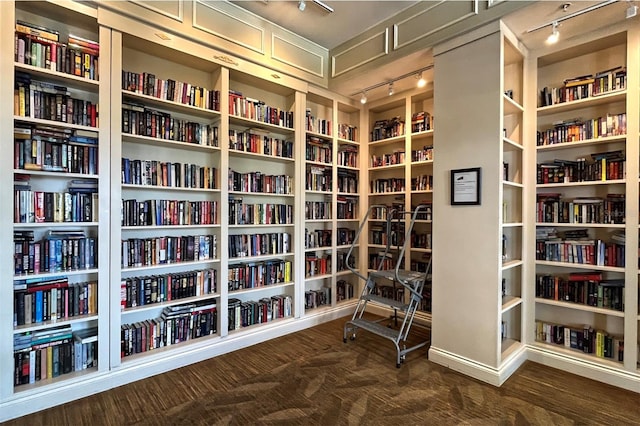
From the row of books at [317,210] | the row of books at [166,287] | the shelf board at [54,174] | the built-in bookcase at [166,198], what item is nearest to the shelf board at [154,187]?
the built-in bookcase at [166,198]

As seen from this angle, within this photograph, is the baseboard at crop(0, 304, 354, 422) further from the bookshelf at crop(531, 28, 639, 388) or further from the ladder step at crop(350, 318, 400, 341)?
the bookshelf at crop(531, 28, 639, 388)

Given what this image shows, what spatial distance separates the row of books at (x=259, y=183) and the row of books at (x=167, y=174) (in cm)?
20

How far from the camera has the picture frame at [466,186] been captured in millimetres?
2619

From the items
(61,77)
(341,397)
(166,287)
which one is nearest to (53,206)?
(61,77)

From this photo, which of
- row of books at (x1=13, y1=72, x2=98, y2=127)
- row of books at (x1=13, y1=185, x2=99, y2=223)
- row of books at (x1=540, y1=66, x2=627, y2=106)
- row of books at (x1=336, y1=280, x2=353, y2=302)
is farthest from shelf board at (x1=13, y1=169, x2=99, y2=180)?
row of books at (x1=540, y1=66, x2=627, y2=106)

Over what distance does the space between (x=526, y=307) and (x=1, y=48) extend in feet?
14.9

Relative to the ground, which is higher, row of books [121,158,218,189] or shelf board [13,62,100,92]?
shelf board [13,62,100,92]

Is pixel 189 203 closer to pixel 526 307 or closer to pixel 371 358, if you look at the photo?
pixel 371 358

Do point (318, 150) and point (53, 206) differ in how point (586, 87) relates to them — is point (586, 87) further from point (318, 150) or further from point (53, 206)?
point (53, 206)

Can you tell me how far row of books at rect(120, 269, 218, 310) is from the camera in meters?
2.62

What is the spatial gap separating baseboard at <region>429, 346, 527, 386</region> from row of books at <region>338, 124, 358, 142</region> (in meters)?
2.79

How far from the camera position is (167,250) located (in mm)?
2809

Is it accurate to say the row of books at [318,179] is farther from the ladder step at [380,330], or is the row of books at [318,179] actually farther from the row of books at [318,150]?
the ladder step at [380,330]

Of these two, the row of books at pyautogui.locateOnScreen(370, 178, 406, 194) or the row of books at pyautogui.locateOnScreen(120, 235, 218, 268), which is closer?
the row of books at pyautogui.locateOnScreen(120, 235, 218, 268)
